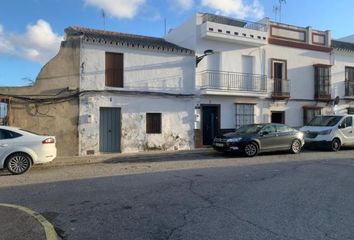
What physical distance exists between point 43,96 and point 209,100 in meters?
8.37

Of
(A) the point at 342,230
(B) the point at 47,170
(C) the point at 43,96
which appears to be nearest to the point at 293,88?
(C) the point at 43,96

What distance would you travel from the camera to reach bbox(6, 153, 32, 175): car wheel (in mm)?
11258

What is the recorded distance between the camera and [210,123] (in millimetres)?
20281

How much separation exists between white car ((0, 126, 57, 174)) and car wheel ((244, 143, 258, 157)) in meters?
7.77

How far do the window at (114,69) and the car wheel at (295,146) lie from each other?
836 cm

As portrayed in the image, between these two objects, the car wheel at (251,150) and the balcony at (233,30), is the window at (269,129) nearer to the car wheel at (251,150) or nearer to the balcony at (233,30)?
the car wheel at (251,150)

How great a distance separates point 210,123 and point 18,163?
11172 mm

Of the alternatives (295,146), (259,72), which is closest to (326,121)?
(295,146)

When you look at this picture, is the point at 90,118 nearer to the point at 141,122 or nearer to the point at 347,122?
the point at 141,122

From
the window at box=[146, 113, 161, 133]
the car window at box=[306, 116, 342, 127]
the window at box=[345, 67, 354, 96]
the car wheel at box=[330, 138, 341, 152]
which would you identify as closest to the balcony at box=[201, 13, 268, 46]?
the window at box=[146, 113, 161, 133]

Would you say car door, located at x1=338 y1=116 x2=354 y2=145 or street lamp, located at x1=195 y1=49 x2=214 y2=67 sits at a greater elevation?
street lamp, located at x1=195 y1=49 x2=214 y2=67

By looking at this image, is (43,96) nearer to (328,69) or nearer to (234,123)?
(234,123)

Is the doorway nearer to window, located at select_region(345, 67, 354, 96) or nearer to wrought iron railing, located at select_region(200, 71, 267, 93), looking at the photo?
wrought iron railing, located at select_region(200, 71, 267, 93)

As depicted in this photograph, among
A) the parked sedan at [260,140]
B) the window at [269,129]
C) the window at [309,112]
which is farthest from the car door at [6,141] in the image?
the window at [309,112]
